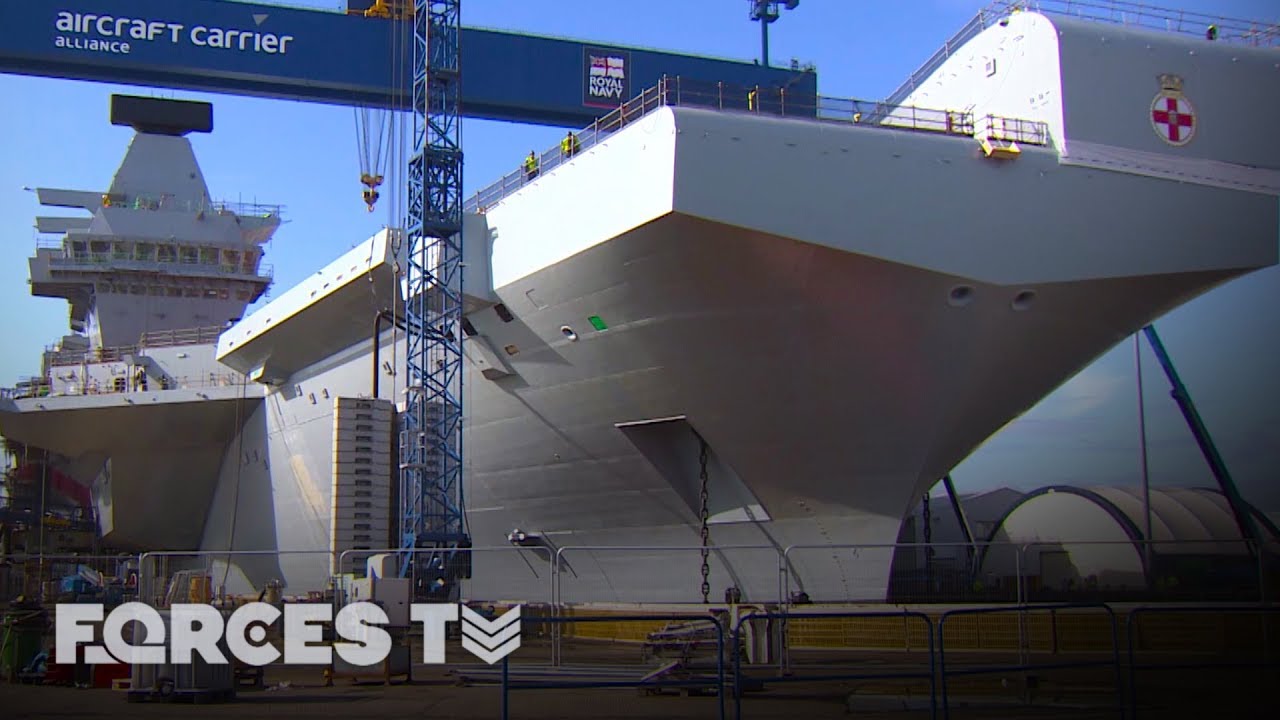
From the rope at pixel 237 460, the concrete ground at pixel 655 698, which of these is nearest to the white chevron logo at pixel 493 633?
the concrete ground at pixel 655 698

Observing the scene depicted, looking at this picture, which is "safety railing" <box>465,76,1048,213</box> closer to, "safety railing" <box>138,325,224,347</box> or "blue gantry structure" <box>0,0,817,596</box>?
"blue gantry structure" <box>0,0,817,596</box>

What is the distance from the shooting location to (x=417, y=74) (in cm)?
2484

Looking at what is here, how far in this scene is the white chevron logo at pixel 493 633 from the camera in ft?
29.0

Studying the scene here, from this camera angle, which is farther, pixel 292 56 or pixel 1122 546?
pixel 292 56

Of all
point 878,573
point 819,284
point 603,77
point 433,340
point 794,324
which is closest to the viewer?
point 819,284

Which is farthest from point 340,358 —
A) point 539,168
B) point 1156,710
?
point 1156,710

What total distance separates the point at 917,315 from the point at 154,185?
34.3 meters

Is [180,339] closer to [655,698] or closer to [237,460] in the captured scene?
[237,460]

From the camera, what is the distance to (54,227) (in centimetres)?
4181

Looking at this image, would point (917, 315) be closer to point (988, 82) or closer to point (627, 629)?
point (988, 82)

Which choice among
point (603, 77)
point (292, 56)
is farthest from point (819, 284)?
point (292, 56)

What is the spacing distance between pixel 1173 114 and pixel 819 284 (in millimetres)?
5688

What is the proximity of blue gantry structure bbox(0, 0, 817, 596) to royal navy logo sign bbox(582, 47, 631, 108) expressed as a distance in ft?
0.11

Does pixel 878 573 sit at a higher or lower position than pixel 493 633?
higher
